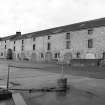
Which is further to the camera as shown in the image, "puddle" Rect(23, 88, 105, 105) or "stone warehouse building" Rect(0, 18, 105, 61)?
"stone warehouse building" Rect(0, 18, 105, 61)

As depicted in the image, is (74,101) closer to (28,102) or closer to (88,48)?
(28,102)

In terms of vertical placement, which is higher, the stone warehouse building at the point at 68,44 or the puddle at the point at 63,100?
the stone warehouse building at the point at 68,44

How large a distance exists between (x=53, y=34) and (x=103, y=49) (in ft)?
51.0

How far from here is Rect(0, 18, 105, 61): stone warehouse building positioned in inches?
1286

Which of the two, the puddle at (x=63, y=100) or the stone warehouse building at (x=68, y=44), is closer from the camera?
the puddle at (x=63, y=100)

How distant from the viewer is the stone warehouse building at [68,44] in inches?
1286

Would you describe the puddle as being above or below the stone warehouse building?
below

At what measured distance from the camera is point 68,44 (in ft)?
125

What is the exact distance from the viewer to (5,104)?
6.36 meters

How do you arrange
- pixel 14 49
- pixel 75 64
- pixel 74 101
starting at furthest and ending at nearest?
pixel 14 49
pixel 75 64
pixel 74 101

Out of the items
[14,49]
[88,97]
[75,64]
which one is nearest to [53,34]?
[75,64]

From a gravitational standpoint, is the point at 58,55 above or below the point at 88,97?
above

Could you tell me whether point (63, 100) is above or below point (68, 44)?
below

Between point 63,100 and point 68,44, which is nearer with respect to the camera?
point 63,100
